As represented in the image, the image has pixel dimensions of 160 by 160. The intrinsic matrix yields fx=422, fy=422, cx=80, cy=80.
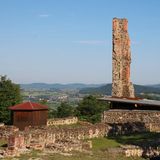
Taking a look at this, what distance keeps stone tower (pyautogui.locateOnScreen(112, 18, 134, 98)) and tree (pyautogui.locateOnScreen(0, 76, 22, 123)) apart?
44.3ft

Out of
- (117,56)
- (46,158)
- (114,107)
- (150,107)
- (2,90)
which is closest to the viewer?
(46,158)

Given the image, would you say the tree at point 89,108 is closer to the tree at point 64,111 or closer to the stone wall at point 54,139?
the tree at point 64,111

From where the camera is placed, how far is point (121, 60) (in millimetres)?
38875

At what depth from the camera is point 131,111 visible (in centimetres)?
3297

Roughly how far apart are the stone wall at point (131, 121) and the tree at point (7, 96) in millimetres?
15139

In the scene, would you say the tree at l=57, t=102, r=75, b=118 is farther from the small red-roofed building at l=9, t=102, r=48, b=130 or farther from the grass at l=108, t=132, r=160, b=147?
the grass at l=108, t=132, r=160, b=147

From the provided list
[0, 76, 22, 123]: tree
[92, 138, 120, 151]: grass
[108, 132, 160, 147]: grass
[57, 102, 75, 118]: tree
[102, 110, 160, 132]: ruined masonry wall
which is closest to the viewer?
[108, 132, 160, 147]: grass

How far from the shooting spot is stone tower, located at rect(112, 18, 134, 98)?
125 ft

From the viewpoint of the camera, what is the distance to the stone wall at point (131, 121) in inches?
1140

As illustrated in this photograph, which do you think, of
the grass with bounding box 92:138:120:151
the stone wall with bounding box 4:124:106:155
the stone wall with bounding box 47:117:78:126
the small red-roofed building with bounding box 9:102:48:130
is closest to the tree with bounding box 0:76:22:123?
the stone wall with bounding box 47:117:78:126

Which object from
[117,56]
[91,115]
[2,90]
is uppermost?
[117,56]

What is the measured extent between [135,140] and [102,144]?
2.20 m

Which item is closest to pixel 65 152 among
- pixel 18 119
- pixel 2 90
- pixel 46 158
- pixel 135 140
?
pixel 46 158

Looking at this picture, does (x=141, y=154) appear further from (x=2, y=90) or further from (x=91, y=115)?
(x=91, y=115)
